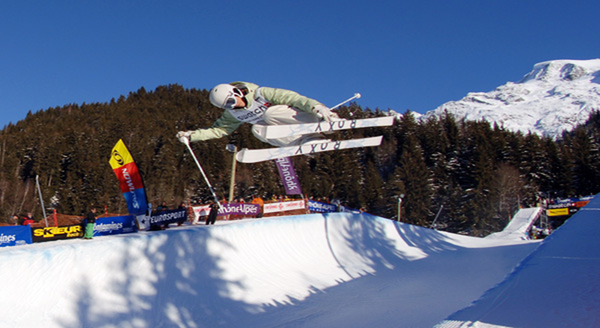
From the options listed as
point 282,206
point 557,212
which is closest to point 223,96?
point 282,206

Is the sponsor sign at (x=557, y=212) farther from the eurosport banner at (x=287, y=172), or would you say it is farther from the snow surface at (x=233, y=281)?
the eurosport banner at (x=287, y=172)

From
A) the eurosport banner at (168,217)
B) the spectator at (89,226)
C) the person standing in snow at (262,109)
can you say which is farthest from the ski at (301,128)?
the eurosport banner at (168,217)

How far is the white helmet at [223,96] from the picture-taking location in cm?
880

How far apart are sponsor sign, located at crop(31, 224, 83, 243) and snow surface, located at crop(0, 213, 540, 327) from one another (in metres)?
4.84

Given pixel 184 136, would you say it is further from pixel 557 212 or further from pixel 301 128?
pixel 557 212

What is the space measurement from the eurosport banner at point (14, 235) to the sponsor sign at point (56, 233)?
19.4 inches

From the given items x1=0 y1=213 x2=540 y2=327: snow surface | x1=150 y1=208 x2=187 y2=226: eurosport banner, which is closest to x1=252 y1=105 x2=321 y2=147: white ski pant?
x1=0 y1=213 x2=540 y2=327: snow surface

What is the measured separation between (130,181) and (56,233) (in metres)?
2.45

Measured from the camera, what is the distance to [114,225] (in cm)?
1309

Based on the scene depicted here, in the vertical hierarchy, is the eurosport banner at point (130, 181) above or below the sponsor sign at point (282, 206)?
above

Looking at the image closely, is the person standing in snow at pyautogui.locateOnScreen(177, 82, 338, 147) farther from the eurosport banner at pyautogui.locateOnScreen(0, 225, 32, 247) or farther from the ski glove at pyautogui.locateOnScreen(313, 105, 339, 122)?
the eurosport banner at pyautogui.locateOnScreen(0, 225, 32, 247)

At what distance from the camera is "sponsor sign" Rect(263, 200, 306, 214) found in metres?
20.6

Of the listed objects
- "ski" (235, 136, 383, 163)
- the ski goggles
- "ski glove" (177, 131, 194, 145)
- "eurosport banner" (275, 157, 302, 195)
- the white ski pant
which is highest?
A: the ski goggles

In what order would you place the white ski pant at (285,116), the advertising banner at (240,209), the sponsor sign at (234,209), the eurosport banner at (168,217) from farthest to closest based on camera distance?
the advertising banner at (240,209), the sponsor sign at (234,209), the eurosport banner at (168,217), the white ski pant at (285,116)
